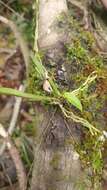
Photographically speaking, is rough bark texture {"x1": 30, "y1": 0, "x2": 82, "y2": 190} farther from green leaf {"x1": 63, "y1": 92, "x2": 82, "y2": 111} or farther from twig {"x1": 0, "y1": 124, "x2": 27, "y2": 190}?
twig {"x1": 0, "y1": 124, "x2": 27, "y2": 190}

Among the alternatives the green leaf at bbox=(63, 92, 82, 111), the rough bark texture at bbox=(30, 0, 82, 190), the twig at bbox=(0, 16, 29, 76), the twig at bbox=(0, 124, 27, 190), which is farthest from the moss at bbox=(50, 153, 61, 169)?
the twig at bbox=(0, 16, 29, 76)

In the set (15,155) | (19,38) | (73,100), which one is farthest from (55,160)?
(19,38)

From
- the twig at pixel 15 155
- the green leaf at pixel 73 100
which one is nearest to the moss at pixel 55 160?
the green leaf at pixel 73 100

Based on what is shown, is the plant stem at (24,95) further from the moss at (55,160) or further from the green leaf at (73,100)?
the moss at (55,160)

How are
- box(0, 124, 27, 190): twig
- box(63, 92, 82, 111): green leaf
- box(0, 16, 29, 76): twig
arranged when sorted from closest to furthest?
1. box(63, 92, 82, 111): green leaf
2. box(0, 124, 27, 190): twig
3. box(0, 16, 29, 76): twig

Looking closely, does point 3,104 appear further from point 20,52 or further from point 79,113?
point 79,113

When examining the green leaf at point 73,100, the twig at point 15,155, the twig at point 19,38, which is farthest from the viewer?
the twig at point 19,38

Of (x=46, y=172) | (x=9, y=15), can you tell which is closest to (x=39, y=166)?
(x=46, y=172)

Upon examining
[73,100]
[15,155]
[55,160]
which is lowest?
[15,155]

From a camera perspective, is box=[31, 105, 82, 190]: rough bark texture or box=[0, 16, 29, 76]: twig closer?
box=[31, 105, 82, 190]: rough bark texture

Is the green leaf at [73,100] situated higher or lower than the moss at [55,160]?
higher

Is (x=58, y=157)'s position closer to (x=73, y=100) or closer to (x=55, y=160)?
(x=55, y=160)
